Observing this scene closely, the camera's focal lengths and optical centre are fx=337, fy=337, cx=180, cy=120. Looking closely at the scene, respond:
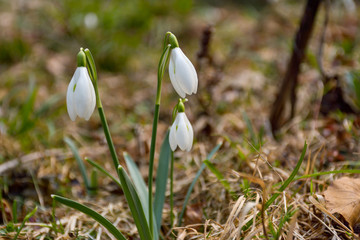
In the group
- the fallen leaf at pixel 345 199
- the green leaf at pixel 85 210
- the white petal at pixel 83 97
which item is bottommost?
the fallen leaf at pixel 345 199

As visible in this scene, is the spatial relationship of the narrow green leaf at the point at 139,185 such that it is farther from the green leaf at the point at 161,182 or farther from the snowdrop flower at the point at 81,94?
the snowdrop flower at the point at 81,94

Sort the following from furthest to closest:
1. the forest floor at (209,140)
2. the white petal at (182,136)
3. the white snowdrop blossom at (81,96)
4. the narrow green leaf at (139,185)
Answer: the narrow green leaf at (139,185)
the forest floor at (209,140)
the white petal at (182,136)
the white snowdrop blossom at (81,96)

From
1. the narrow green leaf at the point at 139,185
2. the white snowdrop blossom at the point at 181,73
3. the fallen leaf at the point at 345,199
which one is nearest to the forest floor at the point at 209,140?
the fallen leaf at the point at 345,199

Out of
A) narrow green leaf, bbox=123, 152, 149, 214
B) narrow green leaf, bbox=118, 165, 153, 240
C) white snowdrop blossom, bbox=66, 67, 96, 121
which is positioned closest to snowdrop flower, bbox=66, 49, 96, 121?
white snowdrop blossom, bbox=66, 67, 96, 121

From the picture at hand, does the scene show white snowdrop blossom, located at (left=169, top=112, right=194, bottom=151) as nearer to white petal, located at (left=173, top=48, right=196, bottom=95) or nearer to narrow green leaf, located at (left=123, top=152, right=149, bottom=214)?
white petal, located at (left=173, top=48, right=196, bottom=95)

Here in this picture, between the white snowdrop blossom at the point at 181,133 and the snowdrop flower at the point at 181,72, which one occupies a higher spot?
the snowdrop flower at the point at 181,72

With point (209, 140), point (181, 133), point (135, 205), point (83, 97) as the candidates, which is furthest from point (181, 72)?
point (209, 140)
